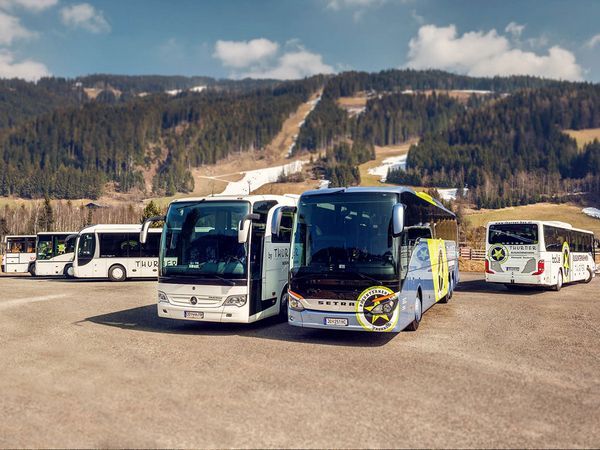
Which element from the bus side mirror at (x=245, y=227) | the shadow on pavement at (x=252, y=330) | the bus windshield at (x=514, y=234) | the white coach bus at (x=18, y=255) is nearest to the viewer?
the bus side mirror at (x=245, y=227)

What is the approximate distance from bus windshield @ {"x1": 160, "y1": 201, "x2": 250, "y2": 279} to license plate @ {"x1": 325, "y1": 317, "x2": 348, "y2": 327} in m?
2.37

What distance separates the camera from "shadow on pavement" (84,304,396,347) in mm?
12016

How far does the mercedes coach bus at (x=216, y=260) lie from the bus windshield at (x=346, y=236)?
1.37m

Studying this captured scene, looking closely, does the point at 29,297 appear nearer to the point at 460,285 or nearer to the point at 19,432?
the point at 19,432

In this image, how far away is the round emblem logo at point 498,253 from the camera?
72.8ft

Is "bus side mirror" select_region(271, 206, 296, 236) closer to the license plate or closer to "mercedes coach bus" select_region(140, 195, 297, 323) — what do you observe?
"mercedes coach bus" select_region(140, 195, 297, 323)

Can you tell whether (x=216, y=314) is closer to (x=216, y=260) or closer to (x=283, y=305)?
(x=216, y=260)

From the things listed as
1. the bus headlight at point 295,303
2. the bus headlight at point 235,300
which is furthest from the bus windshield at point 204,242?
the bus headlight at point 295,303

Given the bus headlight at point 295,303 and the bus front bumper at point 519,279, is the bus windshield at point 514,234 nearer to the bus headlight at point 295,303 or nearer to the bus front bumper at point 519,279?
the bus front bumper at point 519,279

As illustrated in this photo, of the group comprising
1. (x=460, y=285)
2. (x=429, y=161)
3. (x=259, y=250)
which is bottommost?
(x=460, y=285)

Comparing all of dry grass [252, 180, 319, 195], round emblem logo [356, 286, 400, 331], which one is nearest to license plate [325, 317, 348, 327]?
round emblem logo [356, 286, 400, 331]

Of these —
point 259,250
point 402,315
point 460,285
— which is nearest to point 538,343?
point 402,315

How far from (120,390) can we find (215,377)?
1480mm

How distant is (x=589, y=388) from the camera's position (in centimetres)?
809
